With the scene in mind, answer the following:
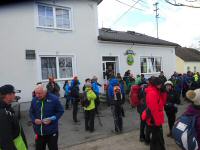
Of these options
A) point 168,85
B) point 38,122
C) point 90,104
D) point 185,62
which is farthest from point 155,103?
point 185,62

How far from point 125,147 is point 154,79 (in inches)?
86.8

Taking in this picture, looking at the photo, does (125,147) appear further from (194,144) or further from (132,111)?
(132,111)

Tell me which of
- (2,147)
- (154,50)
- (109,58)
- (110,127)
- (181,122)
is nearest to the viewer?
(2,147)

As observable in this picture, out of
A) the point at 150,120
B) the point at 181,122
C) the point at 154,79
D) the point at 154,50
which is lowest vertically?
the point at 150,120

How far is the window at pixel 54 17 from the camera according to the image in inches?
557

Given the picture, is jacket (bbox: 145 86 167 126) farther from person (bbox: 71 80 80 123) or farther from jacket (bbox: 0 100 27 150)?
person (bbox: 71 80 80 123)

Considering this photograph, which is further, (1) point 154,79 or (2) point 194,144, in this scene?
(1) point 154,79

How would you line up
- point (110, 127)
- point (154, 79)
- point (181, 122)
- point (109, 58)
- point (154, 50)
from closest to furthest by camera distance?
point (181, 122)
point (154, 79)
point (110, 127)
point (109, 58)
point (154, 50)

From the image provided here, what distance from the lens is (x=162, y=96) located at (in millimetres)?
5848

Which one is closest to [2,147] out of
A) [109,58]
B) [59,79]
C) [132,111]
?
[132,111]

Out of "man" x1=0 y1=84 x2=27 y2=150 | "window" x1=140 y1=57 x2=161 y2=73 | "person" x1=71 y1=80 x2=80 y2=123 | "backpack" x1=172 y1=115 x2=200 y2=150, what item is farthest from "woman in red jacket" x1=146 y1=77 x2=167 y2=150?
"window" x1=140 y1=57 x2=161 y2=73

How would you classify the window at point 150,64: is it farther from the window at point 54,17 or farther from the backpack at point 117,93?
the backpack at point 117,93

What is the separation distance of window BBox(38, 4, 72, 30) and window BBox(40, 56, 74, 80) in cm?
168

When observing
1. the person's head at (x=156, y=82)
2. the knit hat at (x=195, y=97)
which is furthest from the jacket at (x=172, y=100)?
the knit hat at (x=195, y=97)
